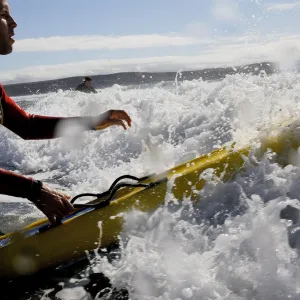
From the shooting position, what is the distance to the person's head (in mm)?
Result: 2457

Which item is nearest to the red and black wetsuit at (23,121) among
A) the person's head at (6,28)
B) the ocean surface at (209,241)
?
the ocean surface at (209,241)

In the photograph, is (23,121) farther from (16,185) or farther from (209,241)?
(209,241)

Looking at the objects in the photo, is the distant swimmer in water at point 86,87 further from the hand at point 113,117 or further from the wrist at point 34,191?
the wrist at point 34,191

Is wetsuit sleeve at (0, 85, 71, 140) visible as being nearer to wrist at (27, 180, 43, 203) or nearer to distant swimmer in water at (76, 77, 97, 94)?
wrist at (27, 180, 43, 203)

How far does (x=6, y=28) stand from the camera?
2.47m

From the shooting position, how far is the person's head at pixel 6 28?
2457 millimetres

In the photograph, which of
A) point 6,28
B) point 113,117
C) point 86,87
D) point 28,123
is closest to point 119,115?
point 113,117

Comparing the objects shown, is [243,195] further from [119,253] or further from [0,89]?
[0,89]

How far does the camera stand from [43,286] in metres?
3.21

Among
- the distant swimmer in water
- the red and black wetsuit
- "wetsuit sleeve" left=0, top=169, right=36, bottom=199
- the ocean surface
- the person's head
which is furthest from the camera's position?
the distant swimmer in water

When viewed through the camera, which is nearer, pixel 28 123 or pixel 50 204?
pixel 50 204

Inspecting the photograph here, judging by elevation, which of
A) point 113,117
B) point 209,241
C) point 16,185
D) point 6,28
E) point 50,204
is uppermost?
point 6,28

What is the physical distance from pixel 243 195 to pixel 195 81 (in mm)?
8524

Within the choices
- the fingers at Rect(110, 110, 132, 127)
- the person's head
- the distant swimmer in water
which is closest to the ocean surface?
the fingers at Rect(110, 110, 132, 127)
